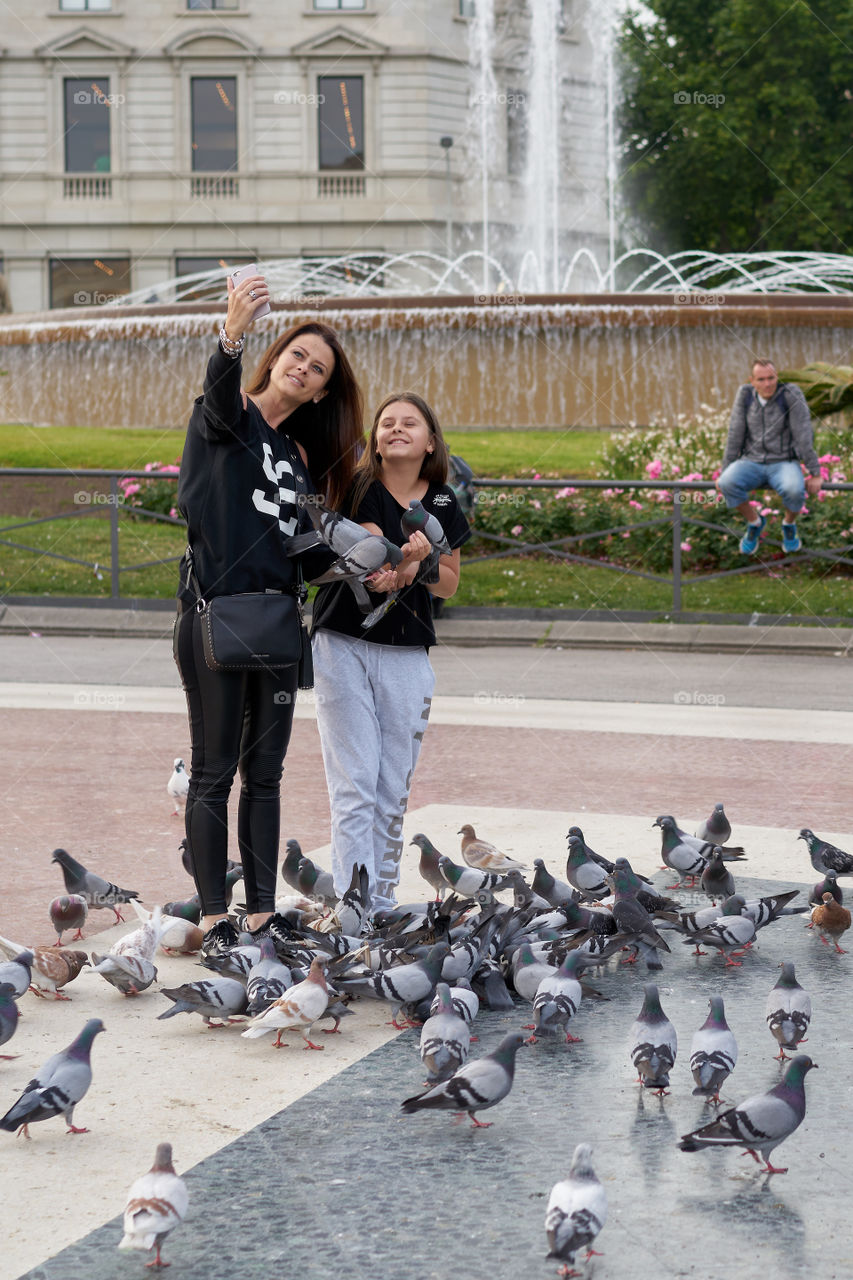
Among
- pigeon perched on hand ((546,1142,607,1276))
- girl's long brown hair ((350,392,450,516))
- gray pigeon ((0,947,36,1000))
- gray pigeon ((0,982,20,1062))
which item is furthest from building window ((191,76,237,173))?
pigeon perched on hand ((546,1142,607,1276))

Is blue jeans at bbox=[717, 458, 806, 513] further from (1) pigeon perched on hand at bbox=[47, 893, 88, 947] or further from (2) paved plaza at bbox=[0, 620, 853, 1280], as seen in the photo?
(1) pigeon perched on hand at bbox=[47, 893, 88, 947]

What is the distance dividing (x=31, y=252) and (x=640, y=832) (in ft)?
157

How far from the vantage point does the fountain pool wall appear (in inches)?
775

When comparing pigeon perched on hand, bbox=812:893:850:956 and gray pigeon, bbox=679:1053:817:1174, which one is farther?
pigeon perched on hand, bbox=812:893:850:956

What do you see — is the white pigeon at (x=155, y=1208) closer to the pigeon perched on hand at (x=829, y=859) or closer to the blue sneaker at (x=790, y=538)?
the pigeon perched on hand at (x=829, y=859)

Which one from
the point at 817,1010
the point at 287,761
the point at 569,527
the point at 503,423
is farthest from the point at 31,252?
the point at 817,1010

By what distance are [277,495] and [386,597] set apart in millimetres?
532

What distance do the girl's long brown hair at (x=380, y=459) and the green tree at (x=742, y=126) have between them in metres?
48.3

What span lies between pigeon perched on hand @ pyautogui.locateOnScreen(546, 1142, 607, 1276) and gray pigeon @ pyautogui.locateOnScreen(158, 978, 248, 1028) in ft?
4.90

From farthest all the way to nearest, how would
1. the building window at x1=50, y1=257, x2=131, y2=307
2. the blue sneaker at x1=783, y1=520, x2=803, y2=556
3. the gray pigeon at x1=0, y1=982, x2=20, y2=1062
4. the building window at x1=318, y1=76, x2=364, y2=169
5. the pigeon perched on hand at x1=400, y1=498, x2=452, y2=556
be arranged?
→ the building window at x1=50, y1=257, x2=131, y2=307 → the building window at x1=318, y1=76, x2=364, y2=169 → the blue sneaker at x1=783, y1=520, x2=803, y2=556 → the pigeon perched on hand at x1=400, y1=498, x2=452, y2=556 → the gray pigeon at x1=0, y1=982, x2=20, y2=1062

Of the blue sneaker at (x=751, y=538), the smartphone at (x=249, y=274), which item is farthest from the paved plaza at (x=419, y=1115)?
the blue sneaker at (x=751, y=538)

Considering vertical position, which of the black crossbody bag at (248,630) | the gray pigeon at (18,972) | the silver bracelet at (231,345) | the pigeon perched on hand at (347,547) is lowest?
the gray pigeon at (18,972)

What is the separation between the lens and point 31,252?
1987 inches

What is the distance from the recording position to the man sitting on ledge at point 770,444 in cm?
1252
